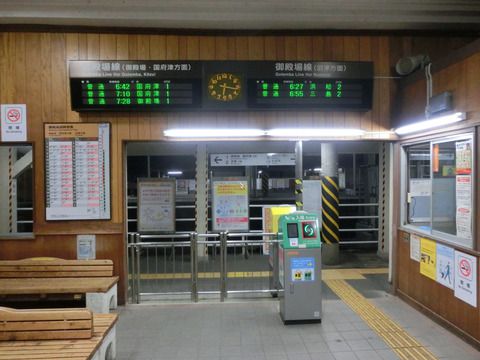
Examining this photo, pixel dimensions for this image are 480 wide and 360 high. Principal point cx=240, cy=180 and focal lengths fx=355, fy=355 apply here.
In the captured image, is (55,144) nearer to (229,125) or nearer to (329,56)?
(229,125)

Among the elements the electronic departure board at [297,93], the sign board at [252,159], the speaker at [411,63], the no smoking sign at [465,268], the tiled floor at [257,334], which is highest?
the speaker at [411,63]

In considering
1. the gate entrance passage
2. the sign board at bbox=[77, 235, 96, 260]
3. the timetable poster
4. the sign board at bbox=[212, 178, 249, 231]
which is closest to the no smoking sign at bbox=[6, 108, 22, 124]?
the timetable poster

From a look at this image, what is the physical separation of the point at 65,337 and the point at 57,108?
10.8 feet

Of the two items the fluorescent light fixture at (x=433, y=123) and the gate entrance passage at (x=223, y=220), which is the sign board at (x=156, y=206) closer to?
the gate entrance passage at (x=223, y=220)

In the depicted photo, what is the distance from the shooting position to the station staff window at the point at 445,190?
3936 millimetres

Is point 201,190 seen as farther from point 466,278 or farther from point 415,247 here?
point 466,278

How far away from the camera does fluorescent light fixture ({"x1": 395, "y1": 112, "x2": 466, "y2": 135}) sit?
388 cm

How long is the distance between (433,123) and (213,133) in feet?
9.31

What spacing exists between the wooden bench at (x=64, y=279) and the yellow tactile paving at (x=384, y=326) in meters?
3.36

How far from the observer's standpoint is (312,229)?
4520 mm

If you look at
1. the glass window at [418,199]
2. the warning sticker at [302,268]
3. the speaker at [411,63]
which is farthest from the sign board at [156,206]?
the speaker at [411,63]

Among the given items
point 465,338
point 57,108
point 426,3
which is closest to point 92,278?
point 57,108

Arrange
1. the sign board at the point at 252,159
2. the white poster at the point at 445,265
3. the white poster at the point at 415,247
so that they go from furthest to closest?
1. the sign board at the point at 252,159
2. the white poster at the point at 415,247
3. the white poster at the point at 445,265

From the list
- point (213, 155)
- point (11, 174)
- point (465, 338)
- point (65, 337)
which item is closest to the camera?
point (65, 337)
